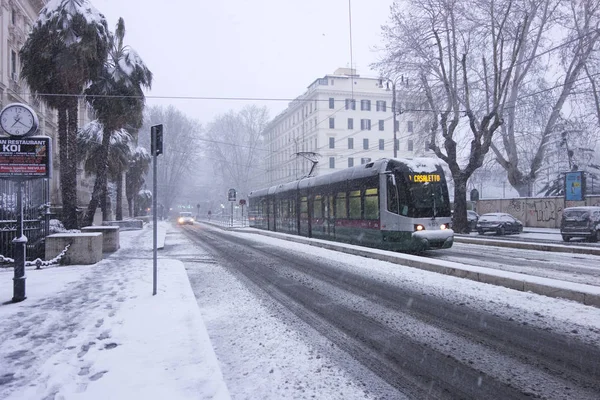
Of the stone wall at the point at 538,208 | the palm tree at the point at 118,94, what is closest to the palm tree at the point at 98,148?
the palm tree at the point at 118,94

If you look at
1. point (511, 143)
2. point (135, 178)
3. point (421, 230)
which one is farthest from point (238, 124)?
point (421, 230)

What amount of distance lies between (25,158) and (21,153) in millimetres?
101

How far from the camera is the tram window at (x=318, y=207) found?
773 inches

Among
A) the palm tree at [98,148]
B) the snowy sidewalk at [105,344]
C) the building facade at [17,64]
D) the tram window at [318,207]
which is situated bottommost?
the snowy sidewalk at [105,344]

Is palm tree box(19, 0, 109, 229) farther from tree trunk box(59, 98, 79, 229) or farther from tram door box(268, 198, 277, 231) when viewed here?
tram door box(268, 198, 277, 231)

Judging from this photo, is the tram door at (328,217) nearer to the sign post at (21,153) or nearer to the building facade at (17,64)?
the sign post at (21,153)

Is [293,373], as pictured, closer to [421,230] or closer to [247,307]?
[247,307]

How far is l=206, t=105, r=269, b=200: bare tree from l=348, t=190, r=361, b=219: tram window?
49645 millimetres

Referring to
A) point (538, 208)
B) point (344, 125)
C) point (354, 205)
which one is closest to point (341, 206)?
point (354, 205)

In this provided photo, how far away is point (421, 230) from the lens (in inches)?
526

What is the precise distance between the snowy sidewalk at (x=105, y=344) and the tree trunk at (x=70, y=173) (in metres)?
7.58

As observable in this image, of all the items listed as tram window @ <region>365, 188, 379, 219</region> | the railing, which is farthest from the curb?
the railing

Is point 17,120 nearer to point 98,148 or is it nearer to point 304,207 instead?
point 304,207

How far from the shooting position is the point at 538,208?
105ft
